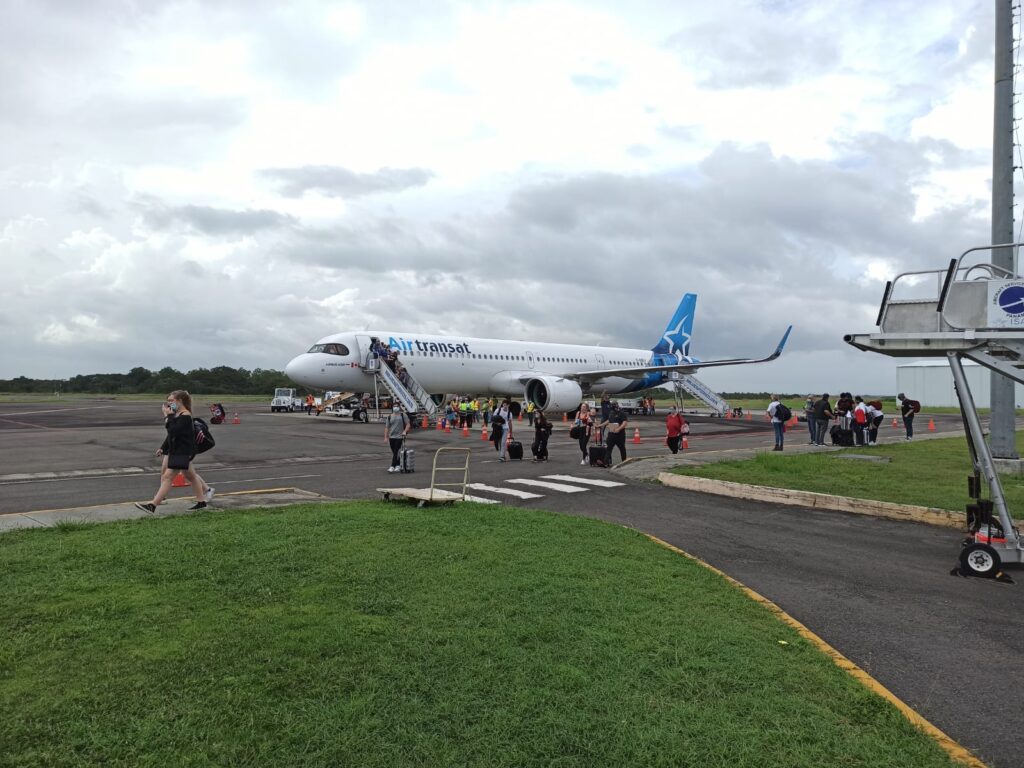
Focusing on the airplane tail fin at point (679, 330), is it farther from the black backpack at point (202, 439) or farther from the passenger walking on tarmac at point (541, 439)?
the black backpack at point (202, 439)

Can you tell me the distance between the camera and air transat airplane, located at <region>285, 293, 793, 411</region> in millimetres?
30797

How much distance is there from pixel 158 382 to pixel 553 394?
9629 centimetres

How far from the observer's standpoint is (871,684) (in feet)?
14.2

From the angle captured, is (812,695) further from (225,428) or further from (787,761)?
(225,428)

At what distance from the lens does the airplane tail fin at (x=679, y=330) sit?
→ 5056 centimetres

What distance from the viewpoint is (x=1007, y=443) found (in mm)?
14953

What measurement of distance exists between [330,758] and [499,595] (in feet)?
8.04

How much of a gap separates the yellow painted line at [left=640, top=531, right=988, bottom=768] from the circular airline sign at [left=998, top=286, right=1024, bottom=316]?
4.60 m

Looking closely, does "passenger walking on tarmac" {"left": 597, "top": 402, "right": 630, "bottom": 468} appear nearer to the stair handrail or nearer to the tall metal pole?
the tall metal pole

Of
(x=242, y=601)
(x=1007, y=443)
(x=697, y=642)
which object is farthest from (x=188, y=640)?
(x=1007, y=443)

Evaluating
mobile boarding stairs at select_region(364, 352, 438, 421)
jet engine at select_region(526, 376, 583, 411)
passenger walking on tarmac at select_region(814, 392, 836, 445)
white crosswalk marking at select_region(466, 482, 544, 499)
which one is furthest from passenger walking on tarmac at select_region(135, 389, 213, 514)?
jet engine at select_region(526, 376, 583, 411)

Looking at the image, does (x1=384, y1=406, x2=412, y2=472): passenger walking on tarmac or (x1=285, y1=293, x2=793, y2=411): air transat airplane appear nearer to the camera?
(x1=384, y1=406, x2=412, y2=472): passenger walking on tarmac

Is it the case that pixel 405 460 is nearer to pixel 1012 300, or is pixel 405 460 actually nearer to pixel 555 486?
pixel 555 486

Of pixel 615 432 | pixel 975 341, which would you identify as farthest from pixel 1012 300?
pixel 615 432
